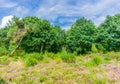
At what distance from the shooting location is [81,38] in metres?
39.2

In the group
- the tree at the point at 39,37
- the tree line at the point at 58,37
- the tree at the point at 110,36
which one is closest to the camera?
the tree line at the point at 58,37

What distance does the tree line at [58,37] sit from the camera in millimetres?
35281

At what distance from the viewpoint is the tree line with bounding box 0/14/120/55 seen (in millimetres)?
35281

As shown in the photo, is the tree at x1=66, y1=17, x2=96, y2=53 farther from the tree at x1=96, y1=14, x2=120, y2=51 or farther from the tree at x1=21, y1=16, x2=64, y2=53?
the tree at x1=21, y1=16, x2=64, y2=53

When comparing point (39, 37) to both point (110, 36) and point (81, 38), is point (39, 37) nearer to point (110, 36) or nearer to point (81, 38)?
point (81, 38)

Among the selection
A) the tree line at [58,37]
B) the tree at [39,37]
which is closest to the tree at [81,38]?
the tree line at [58,37]

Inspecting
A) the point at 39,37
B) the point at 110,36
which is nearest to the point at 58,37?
the point at 39,37

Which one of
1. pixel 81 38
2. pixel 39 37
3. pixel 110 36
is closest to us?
pixel 39 37

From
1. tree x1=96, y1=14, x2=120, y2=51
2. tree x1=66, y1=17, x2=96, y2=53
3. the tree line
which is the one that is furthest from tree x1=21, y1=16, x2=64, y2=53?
tree x1=96, y1=14, x2=120, y2=51

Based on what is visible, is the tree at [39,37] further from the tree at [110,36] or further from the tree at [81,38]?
the tree at [110,36]

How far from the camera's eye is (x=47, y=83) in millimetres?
13016

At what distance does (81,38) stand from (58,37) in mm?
4148

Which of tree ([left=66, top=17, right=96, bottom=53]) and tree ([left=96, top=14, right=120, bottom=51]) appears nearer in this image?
tree ([left=66, top=17, right=96, bottom=53])

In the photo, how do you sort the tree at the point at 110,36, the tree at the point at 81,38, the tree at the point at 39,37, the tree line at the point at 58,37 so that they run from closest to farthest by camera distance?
the tree line at the point at 58,37 < the tree at the point at 39,37 < the tree at the point at 81,38 < the tree at the point at 110,36
